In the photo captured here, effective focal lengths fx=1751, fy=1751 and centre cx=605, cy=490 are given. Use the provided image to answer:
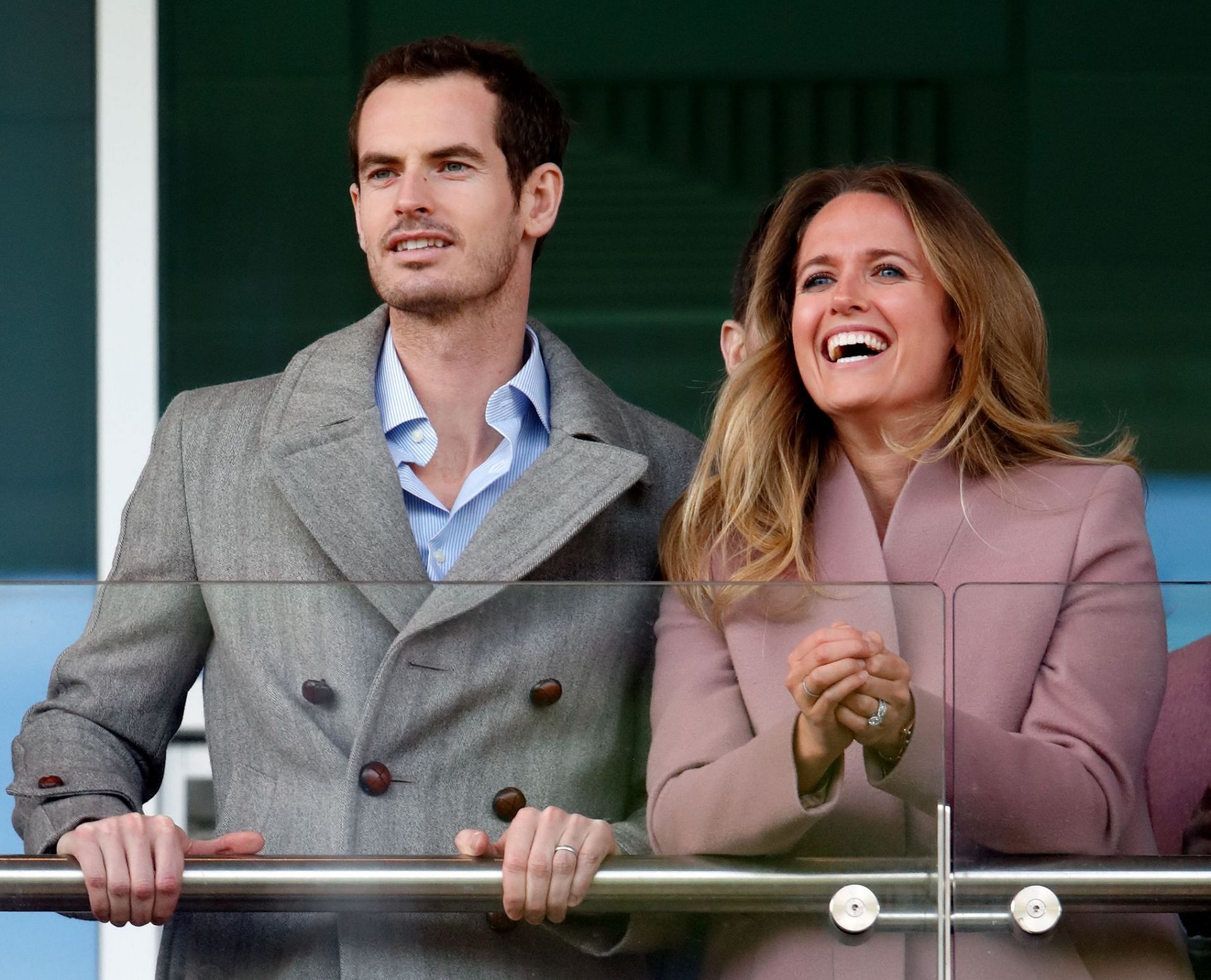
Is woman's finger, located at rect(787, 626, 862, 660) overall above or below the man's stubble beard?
below

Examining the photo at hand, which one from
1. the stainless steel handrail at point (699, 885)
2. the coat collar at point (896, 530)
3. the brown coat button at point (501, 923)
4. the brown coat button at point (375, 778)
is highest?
the coat collar at point (896, 530)

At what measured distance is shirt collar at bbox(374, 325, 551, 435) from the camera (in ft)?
6.70

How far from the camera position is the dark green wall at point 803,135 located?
10.9 feet

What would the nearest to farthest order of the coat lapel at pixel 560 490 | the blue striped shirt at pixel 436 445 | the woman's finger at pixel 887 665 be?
the woman's finger at pixel 887 665 → the coat lapel at pixel 560 490 → the blue striped shirt at pixel 436 445

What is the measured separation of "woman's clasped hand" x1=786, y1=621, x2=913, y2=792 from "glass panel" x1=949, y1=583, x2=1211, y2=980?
0.05m

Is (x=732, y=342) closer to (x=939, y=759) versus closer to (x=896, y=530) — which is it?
(x=896, y=530)

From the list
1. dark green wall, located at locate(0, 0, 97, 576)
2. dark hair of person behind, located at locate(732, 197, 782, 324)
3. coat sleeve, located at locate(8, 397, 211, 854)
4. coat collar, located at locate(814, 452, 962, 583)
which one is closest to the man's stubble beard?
dark hair of person behind, located at locate(732, 197, 782, 324)

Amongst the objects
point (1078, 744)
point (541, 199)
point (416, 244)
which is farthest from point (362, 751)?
point (541, 199)

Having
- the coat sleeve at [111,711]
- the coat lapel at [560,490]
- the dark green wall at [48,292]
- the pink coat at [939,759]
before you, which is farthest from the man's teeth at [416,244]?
the dark green wall at [48,292]

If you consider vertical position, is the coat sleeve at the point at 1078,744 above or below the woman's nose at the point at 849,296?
below

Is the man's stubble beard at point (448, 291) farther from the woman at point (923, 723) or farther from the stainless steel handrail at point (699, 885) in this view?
the stainless steel handrail at point (699, 885)

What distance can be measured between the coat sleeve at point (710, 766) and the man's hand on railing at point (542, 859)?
6cm

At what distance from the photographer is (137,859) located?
131cm

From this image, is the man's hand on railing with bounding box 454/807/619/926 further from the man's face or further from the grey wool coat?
the man's face
